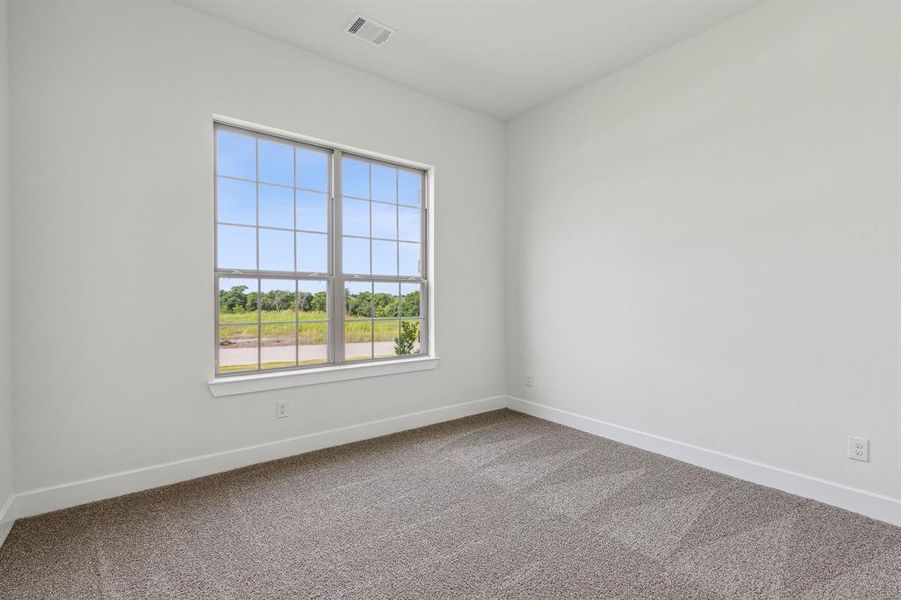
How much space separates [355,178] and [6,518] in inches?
111

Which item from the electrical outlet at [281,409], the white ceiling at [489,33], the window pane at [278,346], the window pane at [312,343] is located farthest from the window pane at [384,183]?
the electrical outlet at [281,409]

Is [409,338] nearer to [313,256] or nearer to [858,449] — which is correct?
[313,256]

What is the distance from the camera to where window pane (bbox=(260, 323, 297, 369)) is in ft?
9.97

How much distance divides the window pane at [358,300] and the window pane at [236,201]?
852mm

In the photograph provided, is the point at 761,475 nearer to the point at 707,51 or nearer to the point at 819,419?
the point at 819,419

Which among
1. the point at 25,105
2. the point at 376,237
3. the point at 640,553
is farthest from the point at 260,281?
the point at 640,553

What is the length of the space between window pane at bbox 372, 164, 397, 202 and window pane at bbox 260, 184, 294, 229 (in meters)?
0.72

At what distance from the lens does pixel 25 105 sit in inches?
86.7

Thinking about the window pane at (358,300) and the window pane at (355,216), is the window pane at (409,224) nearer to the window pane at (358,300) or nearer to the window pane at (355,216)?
the window pane at (355,216)

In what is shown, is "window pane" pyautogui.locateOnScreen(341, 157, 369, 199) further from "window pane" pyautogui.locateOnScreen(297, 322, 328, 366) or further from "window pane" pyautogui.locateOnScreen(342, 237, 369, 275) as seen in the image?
"window pane" pyautogui.locateOnScreen(297, 322, 328, 366)

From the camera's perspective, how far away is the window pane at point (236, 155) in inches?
114

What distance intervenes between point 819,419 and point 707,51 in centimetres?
236

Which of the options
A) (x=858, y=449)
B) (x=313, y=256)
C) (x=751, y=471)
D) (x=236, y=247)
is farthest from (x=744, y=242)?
(x=236, y=247)

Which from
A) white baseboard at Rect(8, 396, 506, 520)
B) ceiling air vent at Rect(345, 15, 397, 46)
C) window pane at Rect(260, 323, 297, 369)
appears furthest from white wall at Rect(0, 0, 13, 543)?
ceiling air vent at Rect(345, 15, 397, 46)
